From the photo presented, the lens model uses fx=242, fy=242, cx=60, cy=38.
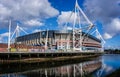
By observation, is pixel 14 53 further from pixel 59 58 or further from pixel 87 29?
pixel 87 29

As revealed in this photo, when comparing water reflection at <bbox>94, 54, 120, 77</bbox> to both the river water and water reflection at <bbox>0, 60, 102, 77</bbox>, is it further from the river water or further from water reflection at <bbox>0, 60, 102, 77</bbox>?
water reflection at <bbox>0, 60, 102, 77</bbox>

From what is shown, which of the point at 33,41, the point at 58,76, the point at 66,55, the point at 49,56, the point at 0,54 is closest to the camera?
the point at 58,76

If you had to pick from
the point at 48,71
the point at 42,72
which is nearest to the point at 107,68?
the point at 48,71

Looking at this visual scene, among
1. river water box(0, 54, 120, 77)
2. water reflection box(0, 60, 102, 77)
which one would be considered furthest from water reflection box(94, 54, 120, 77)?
water reflection box(0, 60, 102, 77)

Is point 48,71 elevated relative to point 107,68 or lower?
elevated

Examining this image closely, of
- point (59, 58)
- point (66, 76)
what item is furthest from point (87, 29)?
point (66, 76)

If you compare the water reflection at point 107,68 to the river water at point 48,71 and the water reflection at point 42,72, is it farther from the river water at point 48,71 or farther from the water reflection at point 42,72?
the water reflection at point 42,72

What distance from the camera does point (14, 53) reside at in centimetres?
7100

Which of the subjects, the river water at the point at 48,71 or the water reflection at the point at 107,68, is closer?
the river water at the point at 48,71

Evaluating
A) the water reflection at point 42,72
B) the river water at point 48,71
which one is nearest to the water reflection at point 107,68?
the river water at point 48,71

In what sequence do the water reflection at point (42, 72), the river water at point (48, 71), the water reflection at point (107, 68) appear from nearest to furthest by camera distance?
the water reflection at point (42, 72) < the river water at point (48, 71) < the water reflection at point (107, 68)

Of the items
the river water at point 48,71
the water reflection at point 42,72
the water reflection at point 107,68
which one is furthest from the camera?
the water reflection at point 107,68

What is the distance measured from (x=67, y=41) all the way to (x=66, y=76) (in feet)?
405

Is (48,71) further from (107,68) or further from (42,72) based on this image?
(107,68)
